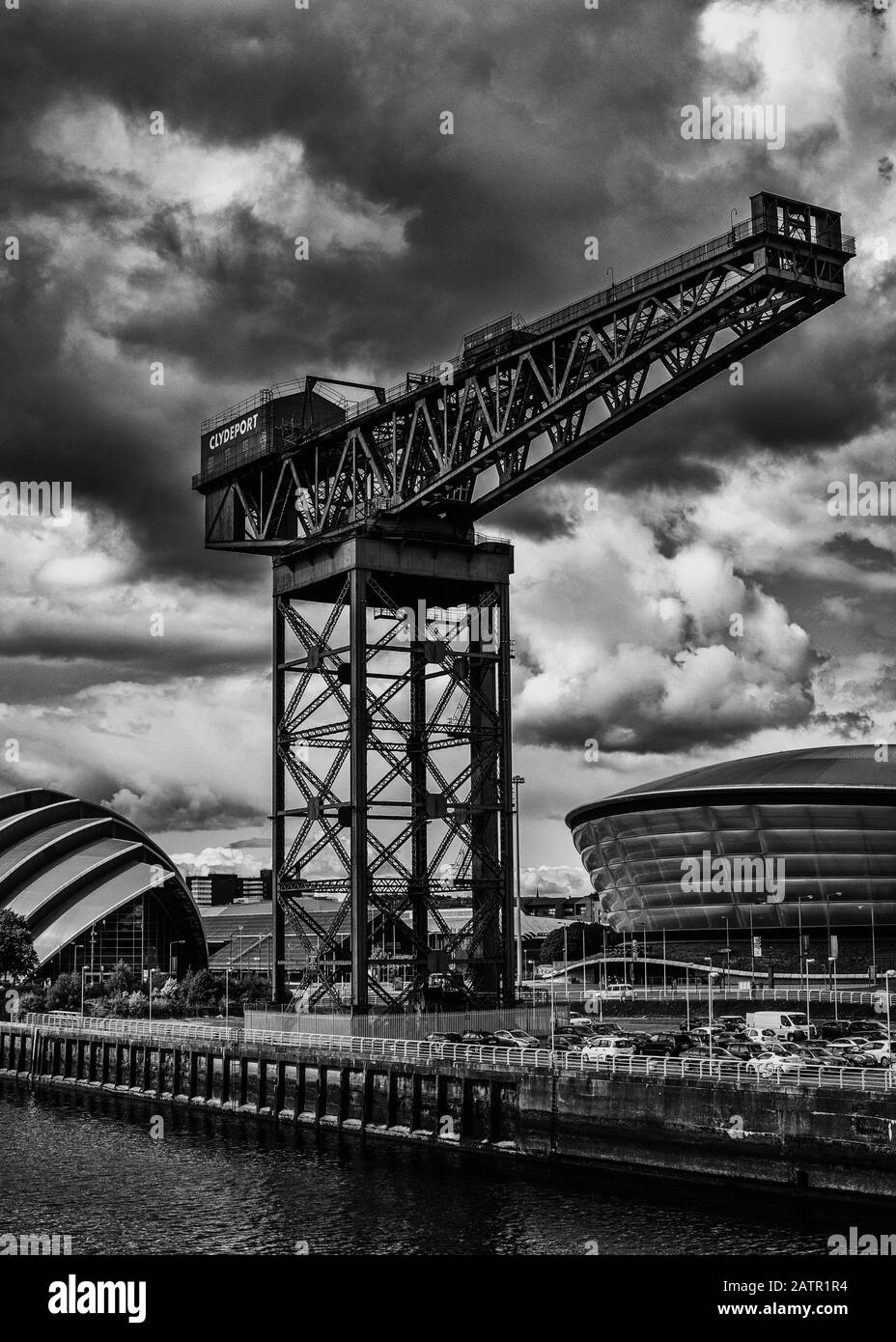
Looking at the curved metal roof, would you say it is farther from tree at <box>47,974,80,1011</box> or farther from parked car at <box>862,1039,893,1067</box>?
parked car at <box>862,1039,893,1067</box>

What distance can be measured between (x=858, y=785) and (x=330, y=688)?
10874 centimetres

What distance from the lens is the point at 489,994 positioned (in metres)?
82.0

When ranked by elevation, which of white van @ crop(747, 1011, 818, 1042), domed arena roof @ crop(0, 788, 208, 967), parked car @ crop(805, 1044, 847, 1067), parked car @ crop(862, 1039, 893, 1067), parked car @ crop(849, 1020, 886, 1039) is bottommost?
parked car @ crop(849, 1020, 886, 1039)

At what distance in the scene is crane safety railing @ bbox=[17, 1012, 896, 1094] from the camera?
1938 inches

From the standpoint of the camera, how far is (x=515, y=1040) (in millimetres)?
70438

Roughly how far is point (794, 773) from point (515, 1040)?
117 meters

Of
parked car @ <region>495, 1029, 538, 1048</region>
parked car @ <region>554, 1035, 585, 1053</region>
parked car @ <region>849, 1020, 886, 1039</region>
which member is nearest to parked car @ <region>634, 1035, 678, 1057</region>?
parked car @ <region>554, 1035, 585, 1053</region>

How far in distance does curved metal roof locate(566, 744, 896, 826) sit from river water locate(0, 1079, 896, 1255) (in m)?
121

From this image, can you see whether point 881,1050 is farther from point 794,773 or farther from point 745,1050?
point 794,773

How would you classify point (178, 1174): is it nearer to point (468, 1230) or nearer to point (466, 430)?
point (468, 1230)

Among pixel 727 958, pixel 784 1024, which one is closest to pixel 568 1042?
pixel 784 1024

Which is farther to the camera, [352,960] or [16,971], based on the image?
[16,971]

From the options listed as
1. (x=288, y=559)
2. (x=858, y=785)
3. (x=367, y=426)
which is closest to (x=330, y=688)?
(x=288, y=559)

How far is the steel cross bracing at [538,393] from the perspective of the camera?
229 feet
